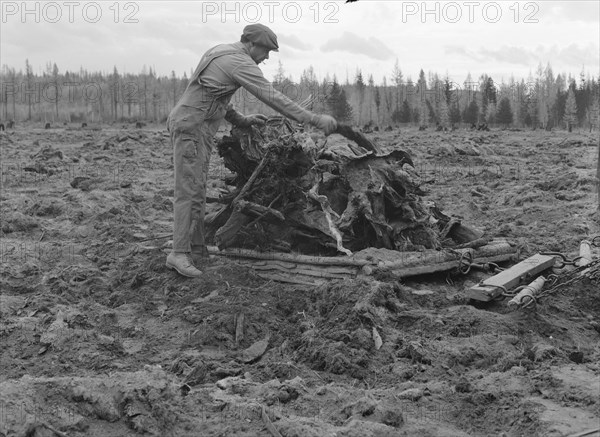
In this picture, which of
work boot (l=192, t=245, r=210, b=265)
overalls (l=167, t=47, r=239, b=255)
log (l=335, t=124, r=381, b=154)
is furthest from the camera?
work boot (l=192, t=245, r=210, b=265)

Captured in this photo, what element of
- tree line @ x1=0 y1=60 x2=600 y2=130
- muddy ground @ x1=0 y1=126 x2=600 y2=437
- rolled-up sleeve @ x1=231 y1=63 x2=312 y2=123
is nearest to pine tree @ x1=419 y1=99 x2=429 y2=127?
tree line @ x1=0 y1=60 x2=600 y2=130

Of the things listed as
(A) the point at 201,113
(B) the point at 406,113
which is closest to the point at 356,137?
(A) the point at 201,113

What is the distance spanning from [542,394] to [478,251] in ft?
10.2

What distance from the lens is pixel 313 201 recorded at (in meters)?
6.80

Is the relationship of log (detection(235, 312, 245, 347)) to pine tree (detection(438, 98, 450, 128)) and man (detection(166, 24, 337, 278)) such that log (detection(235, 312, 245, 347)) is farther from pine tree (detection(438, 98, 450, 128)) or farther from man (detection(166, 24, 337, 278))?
pine tree (detection(438, 98, 450, 128))

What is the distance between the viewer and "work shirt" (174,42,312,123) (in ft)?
19.7

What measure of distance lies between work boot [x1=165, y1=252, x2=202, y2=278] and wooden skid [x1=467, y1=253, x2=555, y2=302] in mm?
2545

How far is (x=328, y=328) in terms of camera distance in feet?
16.9

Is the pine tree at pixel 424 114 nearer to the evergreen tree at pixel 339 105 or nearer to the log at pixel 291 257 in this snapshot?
the evergreen tree at pixel 339 105

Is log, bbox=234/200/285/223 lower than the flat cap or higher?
lower

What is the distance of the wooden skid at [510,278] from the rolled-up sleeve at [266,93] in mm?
1997

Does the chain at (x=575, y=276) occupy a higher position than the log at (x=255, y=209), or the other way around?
the log at (x=255, y=209)

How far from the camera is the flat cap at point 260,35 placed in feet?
20.9

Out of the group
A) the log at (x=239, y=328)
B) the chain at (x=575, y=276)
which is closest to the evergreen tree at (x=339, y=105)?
the chain at (x=575, y=276)
